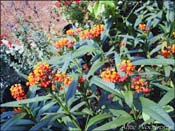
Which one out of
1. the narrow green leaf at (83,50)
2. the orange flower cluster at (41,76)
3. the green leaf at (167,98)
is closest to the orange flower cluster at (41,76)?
the orange flower cluster at (41,76)

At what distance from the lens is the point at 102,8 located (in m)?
2.87

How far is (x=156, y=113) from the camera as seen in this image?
1.43 m

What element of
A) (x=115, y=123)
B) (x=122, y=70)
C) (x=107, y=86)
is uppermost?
(x=122, y=70)

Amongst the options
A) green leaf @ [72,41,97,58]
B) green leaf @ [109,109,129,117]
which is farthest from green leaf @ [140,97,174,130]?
green leaf @ [72,41,97,58]

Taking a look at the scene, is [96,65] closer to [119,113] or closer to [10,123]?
[119,113]

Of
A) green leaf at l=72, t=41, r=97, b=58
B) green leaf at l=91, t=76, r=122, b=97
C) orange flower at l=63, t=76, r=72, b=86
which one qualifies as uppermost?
green leaf at l=72, t=41, r=97, b=58

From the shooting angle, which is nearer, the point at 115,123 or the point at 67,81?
the point at 115,123

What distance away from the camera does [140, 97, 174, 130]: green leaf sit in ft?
4.50

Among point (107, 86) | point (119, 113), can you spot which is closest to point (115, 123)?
point (119, 113)

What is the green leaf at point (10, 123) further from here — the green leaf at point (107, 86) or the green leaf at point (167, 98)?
the green leaf at point (167, 98)

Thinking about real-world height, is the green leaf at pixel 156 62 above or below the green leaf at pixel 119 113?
above

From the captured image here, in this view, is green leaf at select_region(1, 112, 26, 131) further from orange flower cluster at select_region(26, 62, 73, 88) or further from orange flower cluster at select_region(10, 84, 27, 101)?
orange flower cluster at select_region(26, 62, 73, 88)

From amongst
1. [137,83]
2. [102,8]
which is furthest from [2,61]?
[137,83]

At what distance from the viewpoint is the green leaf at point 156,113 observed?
137cm
